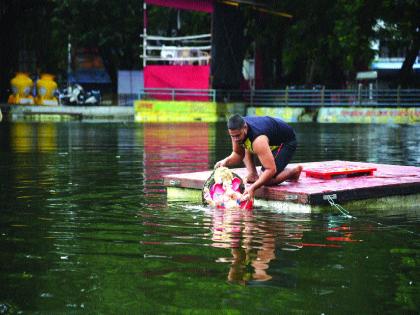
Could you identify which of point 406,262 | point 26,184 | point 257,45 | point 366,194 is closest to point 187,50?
point 257,45

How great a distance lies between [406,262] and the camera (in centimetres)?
704

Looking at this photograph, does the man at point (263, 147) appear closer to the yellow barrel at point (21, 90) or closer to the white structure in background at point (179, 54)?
the white structure in background at point (179, 54)

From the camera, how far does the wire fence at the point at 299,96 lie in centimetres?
4031

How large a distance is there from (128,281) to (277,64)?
44537mm

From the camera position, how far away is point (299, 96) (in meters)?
42.9

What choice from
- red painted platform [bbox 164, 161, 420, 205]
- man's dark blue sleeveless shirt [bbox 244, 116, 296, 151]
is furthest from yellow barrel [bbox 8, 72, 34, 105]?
man's dark blue sleeveless shirt [bbox 244, 116, 296, 151]

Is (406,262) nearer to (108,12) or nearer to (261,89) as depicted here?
(261,89)

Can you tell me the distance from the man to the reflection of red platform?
49 centimetres

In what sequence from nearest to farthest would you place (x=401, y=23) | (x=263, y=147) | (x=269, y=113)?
(x=263, y=147) → (x=401, y=23) → (x=269, y=113)

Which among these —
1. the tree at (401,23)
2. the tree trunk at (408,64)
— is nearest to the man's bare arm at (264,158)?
the tree at (401,23)

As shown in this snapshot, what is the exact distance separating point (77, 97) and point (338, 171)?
41.5m

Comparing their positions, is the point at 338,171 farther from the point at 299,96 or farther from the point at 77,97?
the point at 77,97

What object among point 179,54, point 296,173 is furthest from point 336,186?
point 179,54

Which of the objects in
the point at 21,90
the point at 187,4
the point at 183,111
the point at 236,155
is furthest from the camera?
the point at 21,90
